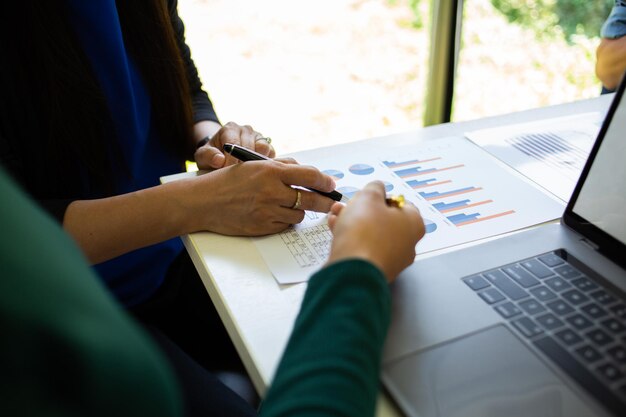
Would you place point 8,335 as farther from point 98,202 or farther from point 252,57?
point 252,57

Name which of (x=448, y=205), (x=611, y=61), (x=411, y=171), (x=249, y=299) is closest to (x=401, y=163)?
(x=411, y=171)

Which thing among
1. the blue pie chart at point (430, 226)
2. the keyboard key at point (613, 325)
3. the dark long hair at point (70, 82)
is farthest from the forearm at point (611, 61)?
the dark long hair at point (70, 82)

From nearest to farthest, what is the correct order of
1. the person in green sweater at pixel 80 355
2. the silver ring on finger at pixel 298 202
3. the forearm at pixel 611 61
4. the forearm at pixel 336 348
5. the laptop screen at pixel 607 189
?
1. the person in green sweater at pixel 80 355
2. the forearm at pixel 336 348
3. the laptop screen at pixel 607 189
4. the silver ring on finger at pixel 298 202
5. the forearm at pixel 611 61

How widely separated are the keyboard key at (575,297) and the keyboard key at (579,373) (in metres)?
0.06

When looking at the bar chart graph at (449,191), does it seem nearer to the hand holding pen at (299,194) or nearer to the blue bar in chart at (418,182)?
the blue bar in chart at (418,182)

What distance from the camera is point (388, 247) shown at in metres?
0.49

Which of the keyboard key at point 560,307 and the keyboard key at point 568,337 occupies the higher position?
the keyboard key at point 560,307

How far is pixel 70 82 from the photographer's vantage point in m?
0.76

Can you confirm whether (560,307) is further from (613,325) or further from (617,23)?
(617,23)

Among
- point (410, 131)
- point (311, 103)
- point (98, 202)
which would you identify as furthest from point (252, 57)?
point (98, 202)

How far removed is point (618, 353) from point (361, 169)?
44cm

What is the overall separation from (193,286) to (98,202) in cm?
29

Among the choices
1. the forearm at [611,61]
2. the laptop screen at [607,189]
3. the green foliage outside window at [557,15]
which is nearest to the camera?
the laptop screen at [607,189]

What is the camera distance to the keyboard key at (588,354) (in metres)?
0.45
